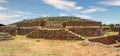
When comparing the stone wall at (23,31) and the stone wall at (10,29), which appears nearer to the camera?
the stone wall at (10,29)

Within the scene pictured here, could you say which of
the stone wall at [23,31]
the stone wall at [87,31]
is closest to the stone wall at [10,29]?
the stone wall at [23,31]

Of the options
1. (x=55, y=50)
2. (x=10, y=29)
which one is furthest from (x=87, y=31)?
(x=55, y=50)

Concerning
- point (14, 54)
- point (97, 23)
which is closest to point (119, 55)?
point (14, 54)

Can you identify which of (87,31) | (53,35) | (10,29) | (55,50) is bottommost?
(55,50)

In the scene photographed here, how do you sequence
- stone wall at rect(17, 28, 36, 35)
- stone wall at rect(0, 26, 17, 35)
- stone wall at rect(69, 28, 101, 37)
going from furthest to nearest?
1. stone wall at rect(17, 28, 36, 35)
2. stone wall at rect(0, 26, 17, 35)
3. stone wall at rect(69, 28, 101, 37)

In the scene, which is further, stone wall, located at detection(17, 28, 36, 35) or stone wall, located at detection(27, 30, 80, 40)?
stone wall, located at detection(17, 28, 36, 35)

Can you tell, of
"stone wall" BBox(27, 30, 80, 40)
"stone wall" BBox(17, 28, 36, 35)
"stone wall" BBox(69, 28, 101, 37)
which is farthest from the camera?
"stone wall" BBox(17, 28, 36, 35)

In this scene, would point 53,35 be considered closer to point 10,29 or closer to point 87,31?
point 87,31

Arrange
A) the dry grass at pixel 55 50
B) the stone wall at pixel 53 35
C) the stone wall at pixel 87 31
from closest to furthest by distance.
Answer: the dry grass at pixel 55 50 → the stone wall at pixel 53 35 → the stone wall at pixel 87 31

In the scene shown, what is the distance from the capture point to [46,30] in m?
27.2

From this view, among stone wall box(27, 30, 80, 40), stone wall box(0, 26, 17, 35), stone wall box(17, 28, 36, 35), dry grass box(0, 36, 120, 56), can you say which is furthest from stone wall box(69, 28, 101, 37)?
dry grass box(0, 36, 120, 56)

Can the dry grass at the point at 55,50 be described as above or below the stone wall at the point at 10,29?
below

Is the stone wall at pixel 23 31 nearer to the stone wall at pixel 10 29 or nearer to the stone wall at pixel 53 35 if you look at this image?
the stone wall at pixel 10 29

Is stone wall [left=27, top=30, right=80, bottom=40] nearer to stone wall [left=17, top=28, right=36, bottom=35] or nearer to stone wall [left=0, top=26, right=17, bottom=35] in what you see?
stone wall [left=0, top=26, right=17, bottom=35]
